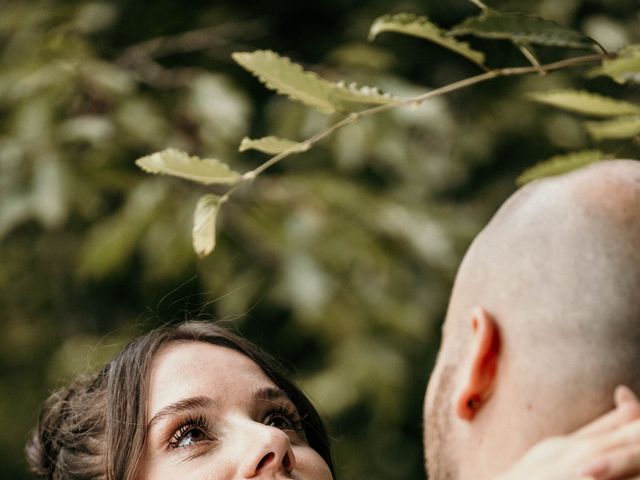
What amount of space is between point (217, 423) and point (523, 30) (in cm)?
107

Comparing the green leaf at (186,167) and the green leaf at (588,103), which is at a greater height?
the green leaf at (588,103)

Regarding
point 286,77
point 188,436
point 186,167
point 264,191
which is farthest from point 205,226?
point 264,191

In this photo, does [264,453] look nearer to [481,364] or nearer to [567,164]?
[481,364]

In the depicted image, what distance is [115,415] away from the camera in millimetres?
2543

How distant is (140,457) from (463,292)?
95 centimetres

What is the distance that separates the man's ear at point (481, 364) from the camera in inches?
64.1

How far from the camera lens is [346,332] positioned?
14.5 ft

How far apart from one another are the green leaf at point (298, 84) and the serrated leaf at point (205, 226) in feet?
0.68

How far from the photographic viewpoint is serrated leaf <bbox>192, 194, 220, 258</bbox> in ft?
5.76

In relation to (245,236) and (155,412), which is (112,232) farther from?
(155,412)

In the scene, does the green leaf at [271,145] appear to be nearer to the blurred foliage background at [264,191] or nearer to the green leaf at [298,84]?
the green leaf at [298,84]

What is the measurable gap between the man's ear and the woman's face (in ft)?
2.08

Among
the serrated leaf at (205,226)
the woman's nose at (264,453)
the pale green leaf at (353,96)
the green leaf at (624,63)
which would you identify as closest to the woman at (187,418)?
the woman's nose at (264,453)

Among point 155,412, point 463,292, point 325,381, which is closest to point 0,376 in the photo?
point 325,381
